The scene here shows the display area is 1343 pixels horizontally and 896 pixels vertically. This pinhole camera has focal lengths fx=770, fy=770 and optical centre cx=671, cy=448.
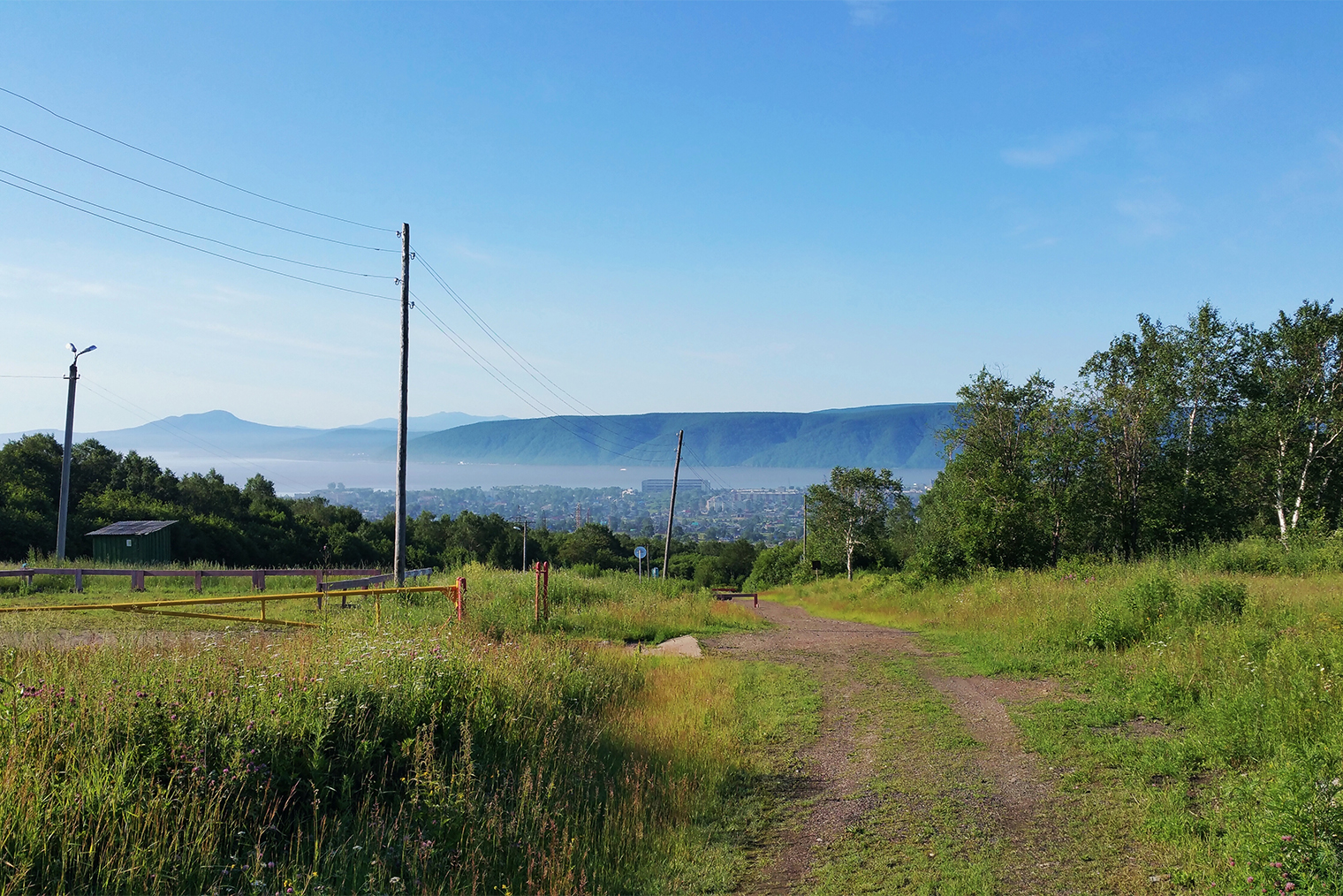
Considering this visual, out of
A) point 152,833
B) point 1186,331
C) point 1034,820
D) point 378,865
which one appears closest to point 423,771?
point 378,865

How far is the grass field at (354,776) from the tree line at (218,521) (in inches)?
850

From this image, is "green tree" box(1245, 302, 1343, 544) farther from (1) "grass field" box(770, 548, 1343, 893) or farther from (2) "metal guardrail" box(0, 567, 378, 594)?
(2) "metal guardrail" box(0, 567, 378, 594)

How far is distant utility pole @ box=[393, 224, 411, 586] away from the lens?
19328 mm

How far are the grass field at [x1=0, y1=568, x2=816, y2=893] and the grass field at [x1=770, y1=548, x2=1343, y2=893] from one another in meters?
2.72

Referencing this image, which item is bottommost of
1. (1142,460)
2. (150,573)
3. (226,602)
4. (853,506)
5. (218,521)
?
(150,573)

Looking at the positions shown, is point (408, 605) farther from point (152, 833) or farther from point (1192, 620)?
point (1192, 620)

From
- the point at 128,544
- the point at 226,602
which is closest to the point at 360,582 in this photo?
the point at 226,602

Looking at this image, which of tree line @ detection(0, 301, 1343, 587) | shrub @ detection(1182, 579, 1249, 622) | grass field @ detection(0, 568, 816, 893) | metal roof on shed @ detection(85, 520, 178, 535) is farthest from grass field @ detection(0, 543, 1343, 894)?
metal roof on shed @ detection(85, 520, 178, 535)

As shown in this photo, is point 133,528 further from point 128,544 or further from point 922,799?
point 922,799

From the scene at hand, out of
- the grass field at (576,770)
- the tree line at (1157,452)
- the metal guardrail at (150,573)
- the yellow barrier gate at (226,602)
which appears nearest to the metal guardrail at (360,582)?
the metal guardrail at (150,573)

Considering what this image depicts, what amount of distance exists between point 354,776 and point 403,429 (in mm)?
14640

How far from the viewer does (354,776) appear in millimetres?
5781

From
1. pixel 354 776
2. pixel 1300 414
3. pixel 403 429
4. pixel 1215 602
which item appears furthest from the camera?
pixel 1300 414

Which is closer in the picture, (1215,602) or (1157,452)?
(1215,602)
